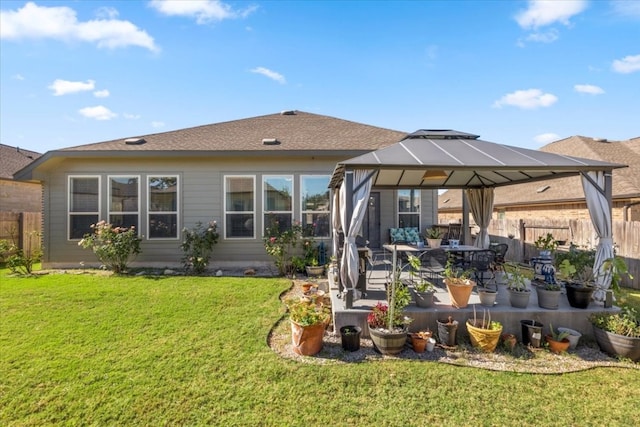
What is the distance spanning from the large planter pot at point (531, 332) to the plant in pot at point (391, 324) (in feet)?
5.21

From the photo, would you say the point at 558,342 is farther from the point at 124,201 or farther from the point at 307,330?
the point at 124,201

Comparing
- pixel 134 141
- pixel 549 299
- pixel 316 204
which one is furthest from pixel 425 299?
pixel 134 141

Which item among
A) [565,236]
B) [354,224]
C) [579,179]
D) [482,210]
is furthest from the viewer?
[579,179]

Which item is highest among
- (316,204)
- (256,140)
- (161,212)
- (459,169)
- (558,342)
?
(256,140)

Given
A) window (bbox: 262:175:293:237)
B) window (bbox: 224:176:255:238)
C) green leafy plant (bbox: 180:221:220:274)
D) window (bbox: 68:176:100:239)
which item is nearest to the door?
window (bbox: 262:175:293:237)

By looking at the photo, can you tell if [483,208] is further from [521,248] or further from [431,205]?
[521,248]

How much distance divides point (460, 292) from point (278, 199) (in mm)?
5683

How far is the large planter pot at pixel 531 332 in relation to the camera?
3861mm

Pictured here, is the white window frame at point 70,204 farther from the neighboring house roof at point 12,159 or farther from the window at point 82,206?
the neighboring house roof at point 12,159

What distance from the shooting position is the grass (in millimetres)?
2564

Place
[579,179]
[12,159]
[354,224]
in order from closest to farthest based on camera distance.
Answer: [354,224] < [579,179] < [12,159]

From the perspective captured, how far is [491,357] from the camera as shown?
3.65 m

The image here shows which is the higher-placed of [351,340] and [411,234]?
[411,234]

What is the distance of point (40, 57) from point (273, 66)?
6.68 meters
